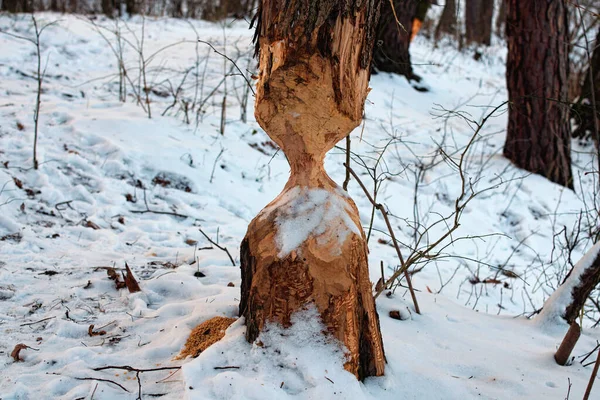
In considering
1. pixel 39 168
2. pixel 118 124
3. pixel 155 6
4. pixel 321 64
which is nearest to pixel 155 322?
pixel 321 64

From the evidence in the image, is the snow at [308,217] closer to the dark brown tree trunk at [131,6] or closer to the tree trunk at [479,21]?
the dark brown tree trunk at [131,6]

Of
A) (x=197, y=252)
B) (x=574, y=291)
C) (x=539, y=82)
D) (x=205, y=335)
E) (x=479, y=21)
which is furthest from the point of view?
(x=479, y=21)

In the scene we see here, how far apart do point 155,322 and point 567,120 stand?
5.31 meters

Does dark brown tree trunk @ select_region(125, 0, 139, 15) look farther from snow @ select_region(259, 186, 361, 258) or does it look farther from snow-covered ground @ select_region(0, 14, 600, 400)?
snow @ select_region(259, 186, 361, 258)

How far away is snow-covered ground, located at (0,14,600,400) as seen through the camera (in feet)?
5.35

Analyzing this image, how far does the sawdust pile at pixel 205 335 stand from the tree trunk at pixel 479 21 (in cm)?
1280

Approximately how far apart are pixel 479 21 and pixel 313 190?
47.4 feet

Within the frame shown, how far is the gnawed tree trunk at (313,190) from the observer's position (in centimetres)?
148

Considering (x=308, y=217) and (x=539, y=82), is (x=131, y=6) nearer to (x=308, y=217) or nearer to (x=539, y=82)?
(x=539, y=82)

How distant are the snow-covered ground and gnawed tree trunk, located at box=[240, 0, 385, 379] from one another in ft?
0.33

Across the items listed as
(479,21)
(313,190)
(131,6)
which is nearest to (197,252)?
(313,190)

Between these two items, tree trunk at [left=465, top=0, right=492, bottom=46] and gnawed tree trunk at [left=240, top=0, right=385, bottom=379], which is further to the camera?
tree trunk at [left=465, top=0, right=492, bottom=46]

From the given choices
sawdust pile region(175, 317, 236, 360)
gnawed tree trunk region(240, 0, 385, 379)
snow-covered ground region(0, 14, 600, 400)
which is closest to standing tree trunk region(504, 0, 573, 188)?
snow-covered ground region(0, 14, 600, 400)

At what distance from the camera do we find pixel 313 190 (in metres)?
1.70
